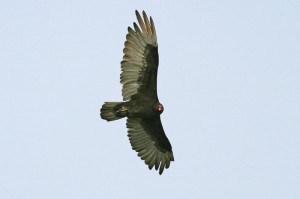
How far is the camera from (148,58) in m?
15.6

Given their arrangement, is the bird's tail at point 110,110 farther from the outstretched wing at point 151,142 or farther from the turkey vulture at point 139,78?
the outstretched wing at point 151,142

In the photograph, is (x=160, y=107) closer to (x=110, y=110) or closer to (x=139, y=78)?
(x=139, y=78)

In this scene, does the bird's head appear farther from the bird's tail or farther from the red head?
the bird's tail

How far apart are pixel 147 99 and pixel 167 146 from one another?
151 cm

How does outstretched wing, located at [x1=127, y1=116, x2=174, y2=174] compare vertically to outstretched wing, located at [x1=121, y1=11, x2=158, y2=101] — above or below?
below

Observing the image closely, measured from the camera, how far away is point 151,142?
16.6m

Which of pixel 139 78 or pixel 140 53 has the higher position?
pixel 140 53

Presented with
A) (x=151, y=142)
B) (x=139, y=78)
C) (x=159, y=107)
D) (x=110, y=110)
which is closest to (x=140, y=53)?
(x=139, y=78)

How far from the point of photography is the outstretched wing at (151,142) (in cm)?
1633

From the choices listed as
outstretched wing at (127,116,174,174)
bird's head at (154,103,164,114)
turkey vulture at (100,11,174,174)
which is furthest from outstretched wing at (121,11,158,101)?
outstretched wing at (127,116,174,174)

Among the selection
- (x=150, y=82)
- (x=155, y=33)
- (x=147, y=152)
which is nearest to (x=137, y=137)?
(x=147, y=152)

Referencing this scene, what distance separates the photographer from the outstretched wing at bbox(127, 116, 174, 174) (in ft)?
53.6

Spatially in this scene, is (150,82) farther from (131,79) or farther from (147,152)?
(147,152)

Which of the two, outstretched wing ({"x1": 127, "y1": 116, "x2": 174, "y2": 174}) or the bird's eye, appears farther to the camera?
outstretched wing ({"x1": 127, "y1": 116, "x2": 174, "y2": 174})
